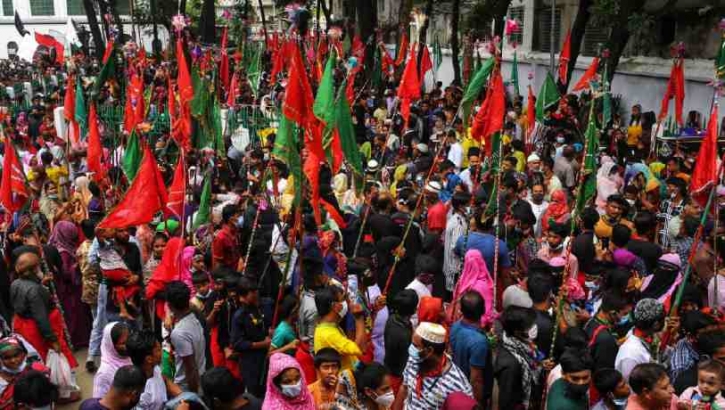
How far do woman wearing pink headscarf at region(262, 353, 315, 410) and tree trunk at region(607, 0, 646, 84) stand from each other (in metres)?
11.5

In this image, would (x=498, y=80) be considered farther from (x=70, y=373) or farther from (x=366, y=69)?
(x=366, y=69)

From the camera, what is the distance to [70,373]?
20.7ft

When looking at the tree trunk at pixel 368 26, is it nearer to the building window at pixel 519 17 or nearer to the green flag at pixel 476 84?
the building window at pixel 519 17

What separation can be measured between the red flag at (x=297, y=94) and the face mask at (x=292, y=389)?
102 inches

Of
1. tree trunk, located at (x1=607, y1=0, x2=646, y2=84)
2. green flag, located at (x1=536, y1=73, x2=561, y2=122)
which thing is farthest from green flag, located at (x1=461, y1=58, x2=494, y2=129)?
tree trunk, located at (x1=607, y1=0, x2=646, y2=84)

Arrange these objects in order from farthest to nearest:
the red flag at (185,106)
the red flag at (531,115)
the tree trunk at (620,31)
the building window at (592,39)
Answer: the building window at (592,39) < the tree trunk at (620,31) < the red flag at (531,115) < the red flag at (185,106)

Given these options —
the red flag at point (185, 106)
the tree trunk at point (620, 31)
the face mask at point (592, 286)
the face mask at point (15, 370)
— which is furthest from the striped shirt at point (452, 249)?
the tree trunk at point (620, 31)

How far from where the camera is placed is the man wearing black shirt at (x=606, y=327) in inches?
184

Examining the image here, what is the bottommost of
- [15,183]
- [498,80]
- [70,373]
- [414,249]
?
[70,373]

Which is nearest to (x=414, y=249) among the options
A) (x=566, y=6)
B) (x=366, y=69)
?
(x=366, y=69)

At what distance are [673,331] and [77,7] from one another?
191 ft

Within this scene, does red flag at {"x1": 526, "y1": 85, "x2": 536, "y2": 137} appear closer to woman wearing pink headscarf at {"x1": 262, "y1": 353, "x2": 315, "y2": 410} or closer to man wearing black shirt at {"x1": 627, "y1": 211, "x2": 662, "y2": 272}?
man wearing black shirt at {"x1": 627, "y1": 211, "x2": 662, "y2": 272}

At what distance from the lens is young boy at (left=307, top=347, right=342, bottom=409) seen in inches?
173

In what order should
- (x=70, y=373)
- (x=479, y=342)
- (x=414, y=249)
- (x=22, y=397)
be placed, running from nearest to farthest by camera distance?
(x=22, y=397), (x=479, y=342), (x=70, y=373), (x=414, y=249)
